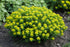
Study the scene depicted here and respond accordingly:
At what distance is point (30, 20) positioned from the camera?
9.21 ft

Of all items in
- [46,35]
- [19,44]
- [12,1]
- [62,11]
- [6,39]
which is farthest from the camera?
[62,11]

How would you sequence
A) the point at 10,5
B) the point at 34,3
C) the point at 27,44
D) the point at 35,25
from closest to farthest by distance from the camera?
the point at 35,25
the point at 27,44
the point at 10,5
the point at 34,3

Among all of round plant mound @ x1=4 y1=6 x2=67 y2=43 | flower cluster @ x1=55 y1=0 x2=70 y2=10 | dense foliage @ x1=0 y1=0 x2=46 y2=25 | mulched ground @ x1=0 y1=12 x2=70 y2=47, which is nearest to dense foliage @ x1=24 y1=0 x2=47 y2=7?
dense foliage @ x1=0 y1=0 x2=46 y2=25

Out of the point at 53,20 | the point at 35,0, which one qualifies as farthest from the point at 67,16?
the point at 53,20

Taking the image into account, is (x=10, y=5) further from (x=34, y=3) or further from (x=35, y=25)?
(x=35, y=25)

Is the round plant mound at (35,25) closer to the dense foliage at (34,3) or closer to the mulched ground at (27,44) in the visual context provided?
the mulched ground at (27,44)

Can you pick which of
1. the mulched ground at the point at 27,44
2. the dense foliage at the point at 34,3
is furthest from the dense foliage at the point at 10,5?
the mulched ground at the point at 27,44

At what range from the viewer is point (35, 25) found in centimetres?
274

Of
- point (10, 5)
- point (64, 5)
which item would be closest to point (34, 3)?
point (10, 5)

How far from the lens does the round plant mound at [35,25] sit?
2605 millimetres

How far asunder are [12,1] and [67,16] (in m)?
2.06

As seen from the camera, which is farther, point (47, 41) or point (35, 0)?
point (35, 0)

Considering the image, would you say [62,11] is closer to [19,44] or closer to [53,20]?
[53,20]

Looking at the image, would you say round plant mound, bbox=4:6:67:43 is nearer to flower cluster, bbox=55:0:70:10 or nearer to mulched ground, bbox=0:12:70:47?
mulched ground, bbox=0:12:70:47
